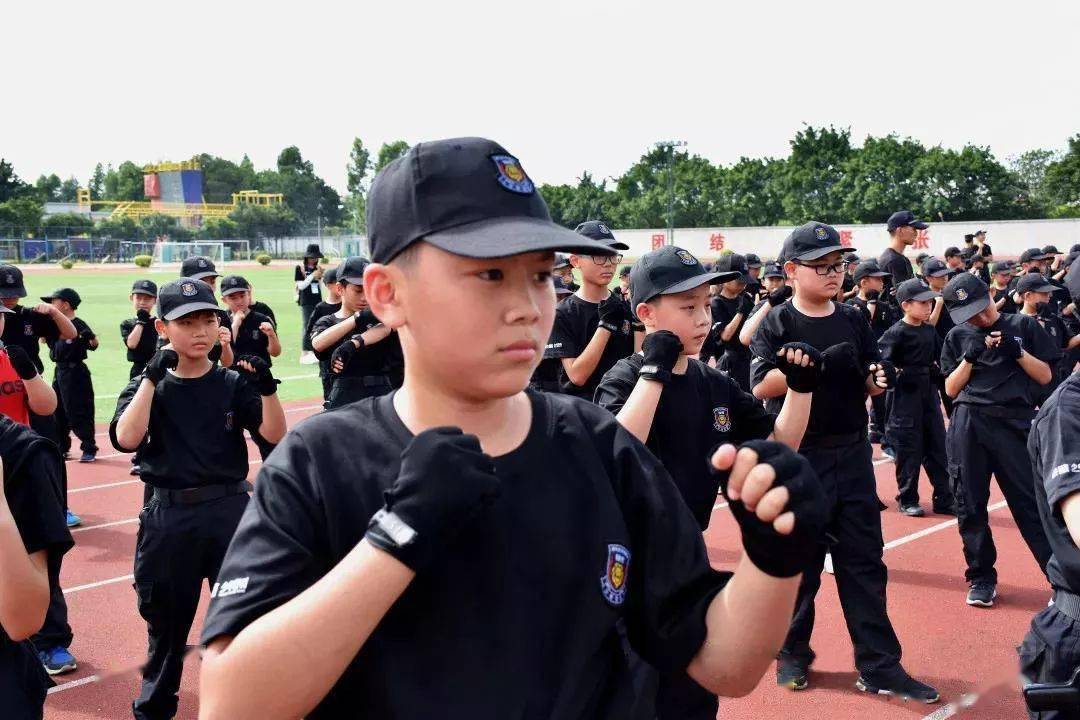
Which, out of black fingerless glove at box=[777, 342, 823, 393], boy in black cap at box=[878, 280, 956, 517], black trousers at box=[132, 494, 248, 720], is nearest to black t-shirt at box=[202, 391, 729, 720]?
black fingerless glove at box=[777, 342, 823, 393]

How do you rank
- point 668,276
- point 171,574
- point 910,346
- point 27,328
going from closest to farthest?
1. point 668,276
2. point 171,574
3. point 910,346
4. point 27,328

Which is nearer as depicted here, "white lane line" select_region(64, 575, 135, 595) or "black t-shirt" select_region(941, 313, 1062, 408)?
"black t-shirt" select_region(941, 313, 1062, 408)

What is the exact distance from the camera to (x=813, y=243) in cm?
605

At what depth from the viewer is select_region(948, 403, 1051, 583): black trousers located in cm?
717

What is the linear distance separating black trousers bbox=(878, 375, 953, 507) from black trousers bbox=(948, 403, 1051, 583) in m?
1.95

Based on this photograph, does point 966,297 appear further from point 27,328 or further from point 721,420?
point 27,328

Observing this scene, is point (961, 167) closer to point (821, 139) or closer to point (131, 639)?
point (821, 139)

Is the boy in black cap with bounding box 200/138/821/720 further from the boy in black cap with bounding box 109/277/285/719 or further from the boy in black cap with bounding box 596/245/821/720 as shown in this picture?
the boy in black cap with bounding box 109/277/285/719

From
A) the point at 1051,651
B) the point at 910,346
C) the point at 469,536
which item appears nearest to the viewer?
the point at 469,536

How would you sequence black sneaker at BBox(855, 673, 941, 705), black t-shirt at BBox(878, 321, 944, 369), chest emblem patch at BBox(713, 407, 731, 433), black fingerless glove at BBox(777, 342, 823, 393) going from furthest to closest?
1. black t-shirt at BBox(878, 321, 944, 369)
2. black sneaker at BBox(855, 673, 941, 705)
3. chest emblem patch at BBox(713, 407, 731, 433)
4. black fingerless glove at BBox(777, 342, 823, 393)

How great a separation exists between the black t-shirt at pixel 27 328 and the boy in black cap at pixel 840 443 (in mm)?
7528

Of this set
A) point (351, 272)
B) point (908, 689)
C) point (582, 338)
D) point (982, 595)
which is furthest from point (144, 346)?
point (908, 689)

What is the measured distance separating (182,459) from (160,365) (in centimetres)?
51

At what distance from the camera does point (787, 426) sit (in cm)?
460
